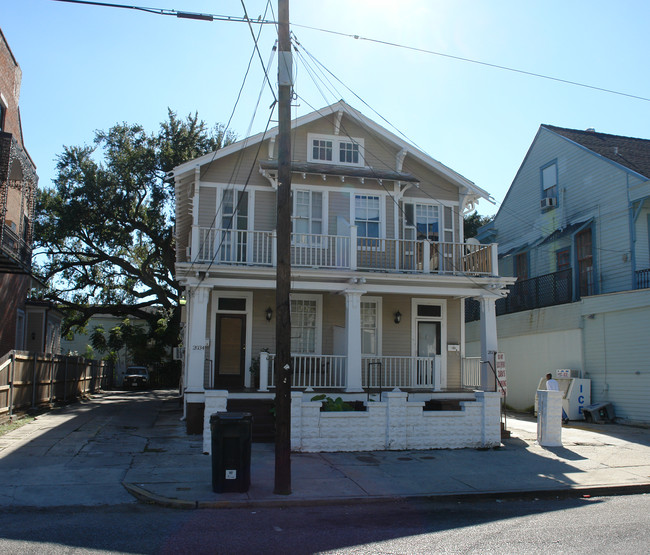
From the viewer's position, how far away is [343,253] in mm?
15859

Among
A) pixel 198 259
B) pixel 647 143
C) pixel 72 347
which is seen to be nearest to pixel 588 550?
pixel 198 259

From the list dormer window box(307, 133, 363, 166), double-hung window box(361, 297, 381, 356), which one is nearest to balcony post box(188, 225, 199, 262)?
dormer window box(307, 133, 363, 166)

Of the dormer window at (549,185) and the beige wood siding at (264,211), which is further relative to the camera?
the dormer window at (549,185)

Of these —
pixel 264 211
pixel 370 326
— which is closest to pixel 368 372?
pixel 370 326

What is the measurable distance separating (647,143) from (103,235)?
2575 cm

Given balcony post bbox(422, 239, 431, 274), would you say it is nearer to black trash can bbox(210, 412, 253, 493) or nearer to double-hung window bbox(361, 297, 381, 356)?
double-hung window bbox(361, 297, 381, 356)

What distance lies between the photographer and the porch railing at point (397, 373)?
1638 centimetres

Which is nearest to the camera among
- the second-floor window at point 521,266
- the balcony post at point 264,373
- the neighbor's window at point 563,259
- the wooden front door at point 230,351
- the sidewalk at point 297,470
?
the sidewalk at point 297,470

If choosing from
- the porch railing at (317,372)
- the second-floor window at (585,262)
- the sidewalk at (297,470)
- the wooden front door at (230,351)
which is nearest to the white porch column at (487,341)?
the sidewalk at (297,470)

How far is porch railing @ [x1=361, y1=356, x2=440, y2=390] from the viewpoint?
16375 millimetres

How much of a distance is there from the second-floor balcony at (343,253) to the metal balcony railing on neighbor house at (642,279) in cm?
546

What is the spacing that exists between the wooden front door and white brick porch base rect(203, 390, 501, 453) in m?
4.33

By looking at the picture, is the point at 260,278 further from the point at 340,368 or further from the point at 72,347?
the point at 72,347

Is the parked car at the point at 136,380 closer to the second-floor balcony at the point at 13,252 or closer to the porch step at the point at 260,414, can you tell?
the second-floor balcony at the point at 13,252
